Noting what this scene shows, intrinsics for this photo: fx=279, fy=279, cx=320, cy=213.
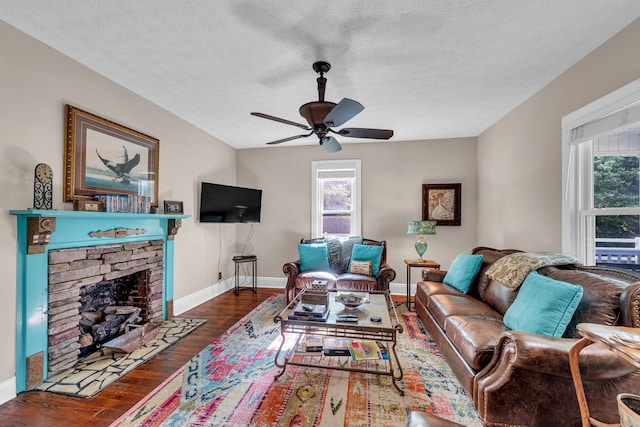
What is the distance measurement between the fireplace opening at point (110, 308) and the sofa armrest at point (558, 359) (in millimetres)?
3271

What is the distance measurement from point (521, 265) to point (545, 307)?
63 cm

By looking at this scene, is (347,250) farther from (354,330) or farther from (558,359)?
(558,359)

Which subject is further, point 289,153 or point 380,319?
point 289,153

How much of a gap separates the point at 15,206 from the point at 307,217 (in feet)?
11.5

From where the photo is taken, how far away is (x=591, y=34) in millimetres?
1950

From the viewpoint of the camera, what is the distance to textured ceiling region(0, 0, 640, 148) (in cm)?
173

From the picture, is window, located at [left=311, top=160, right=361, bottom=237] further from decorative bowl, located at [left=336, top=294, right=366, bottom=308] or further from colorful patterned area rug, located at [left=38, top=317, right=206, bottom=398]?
colorful patterned area rug, located at [left=38, top=317, right=206, bottom=398]

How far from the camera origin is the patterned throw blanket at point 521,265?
2.23 metres

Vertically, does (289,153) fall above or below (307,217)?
above

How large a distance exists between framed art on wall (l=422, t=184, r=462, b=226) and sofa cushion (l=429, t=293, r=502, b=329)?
1776mm

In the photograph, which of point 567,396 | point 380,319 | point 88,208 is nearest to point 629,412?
point 567,396

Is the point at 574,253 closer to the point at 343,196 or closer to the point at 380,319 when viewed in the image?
the point at 380,319

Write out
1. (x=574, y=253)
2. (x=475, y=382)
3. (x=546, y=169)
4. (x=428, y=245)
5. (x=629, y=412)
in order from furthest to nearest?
1. (x=428, y=245)
2. (x=546, y=169)
3. (x=574, y=253)
4. (x=475, y=382)
5. (x=629, y=412)

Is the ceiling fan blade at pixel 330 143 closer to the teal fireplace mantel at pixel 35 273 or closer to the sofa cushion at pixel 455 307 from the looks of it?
the sofa cushion at pixel 455 307
